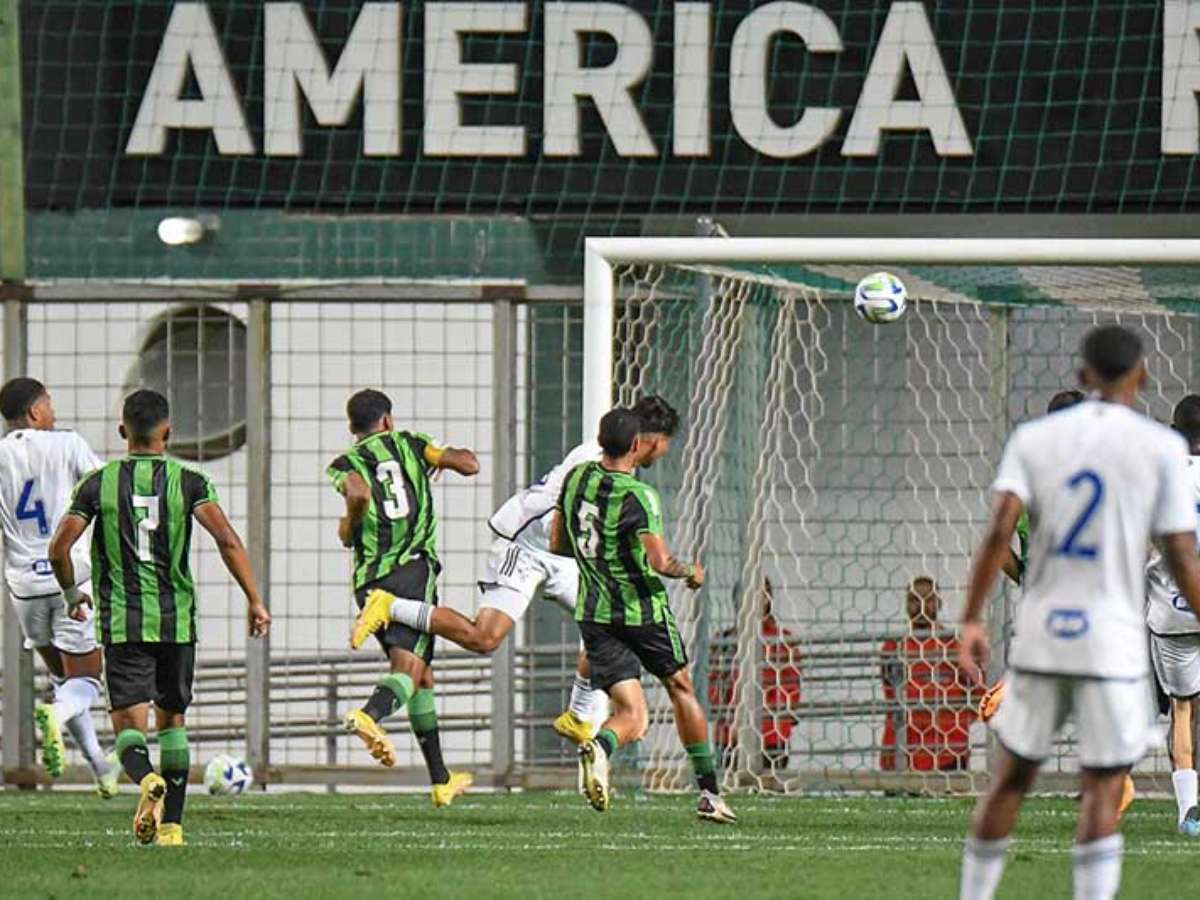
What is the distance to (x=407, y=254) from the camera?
17594 mm

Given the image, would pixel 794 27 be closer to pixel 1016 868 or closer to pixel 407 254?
pixel 407 254

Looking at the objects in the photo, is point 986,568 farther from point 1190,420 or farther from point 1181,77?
point 1181,77

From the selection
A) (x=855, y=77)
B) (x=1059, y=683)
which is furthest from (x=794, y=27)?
(x=1059, y=683)

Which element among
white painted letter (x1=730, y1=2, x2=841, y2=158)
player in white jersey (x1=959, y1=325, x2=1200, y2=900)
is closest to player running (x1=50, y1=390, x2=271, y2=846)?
player in white jersey (x1=959, y1=325, x2=1200, y2=900)

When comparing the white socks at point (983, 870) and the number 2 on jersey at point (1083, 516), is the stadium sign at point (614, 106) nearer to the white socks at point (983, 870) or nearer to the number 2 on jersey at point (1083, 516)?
the number 2 on jersey at point (1083, 516)

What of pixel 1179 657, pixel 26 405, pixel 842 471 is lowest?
pixel 1179 657

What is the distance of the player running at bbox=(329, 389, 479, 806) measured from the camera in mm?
13055

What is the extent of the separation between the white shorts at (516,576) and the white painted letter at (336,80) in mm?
3365

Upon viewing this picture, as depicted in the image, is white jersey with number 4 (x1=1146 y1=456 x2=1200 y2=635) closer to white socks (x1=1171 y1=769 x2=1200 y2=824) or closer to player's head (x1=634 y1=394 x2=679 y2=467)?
white socks (x1=1171 y1=769 x2=1200 y2=824)

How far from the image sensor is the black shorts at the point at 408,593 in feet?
43.0

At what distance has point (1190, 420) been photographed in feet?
39.4

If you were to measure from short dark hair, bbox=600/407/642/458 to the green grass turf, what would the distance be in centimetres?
159

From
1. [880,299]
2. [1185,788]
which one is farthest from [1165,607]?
[880,299]

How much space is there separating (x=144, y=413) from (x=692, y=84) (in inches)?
254
